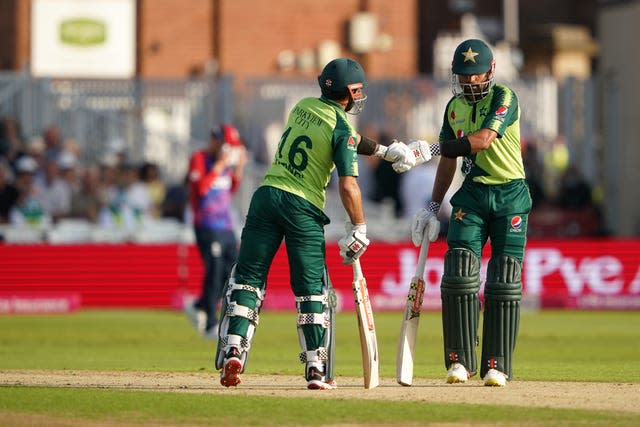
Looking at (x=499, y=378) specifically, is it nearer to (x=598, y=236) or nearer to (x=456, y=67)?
(x=456, y=67)

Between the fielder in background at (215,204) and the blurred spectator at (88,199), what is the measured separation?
6.70 metres

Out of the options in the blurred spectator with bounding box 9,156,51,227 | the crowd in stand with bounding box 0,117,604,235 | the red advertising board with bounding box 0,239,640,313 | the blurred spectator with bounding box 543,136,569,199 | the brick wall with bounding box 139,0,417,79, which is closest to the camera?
the red advertising board with bounding box 0,239,640,313

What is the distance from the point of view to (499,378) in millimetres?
11398

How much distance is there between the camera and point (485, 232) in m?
11.6

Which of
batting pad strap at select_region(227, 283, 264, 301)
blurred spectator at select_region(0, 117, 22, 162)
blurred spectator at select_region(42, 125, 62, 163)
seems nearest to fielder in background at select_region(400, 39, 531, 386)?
batting pad strap at select_region(227, 283, 264, 301)

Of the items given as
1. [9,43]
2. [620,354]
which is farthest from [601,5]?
[620,354]

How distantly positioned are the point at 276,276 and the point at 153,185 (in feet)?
9.40

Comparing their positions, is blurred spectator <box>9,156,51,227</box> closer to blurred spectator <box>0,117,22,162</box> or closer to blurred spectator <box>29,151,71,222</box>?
blurred spectator <box>29,151,71,222</box>

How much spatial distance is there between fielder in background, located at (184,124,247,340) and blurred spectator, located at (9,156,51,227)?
20.5 ft

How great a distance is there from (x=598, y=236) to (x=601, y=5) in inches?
325

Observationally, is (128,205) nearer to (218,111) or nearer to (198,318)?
(218,111)

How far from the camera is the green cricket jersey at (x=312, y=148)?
11062mm

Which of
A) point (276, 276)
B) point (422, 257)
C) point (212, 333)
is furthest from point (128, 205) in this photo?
point (422, 257)

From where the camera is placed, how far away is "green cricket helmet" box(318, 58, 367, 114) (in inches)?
443
